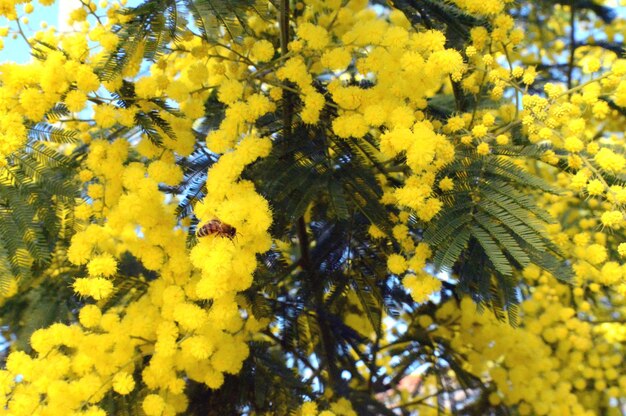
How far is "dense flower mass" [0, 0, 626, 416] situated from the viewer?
229cm

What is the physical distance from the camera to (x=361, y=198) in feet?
8.72

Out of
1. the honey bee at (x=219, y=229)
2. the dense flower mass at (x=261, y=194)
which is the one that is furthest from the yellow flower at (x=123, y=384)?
the honey bee at (x=219, y=229)

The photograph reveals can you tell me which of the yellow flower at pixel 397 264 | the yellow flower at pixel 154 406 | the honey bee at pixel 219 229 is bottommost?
the yellow flower at pixel 154 406

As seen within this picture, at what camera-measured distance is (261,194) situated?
2.58 meters

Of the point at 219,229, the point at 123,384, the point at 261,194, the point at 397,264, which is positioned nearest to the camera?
the point at 219,229

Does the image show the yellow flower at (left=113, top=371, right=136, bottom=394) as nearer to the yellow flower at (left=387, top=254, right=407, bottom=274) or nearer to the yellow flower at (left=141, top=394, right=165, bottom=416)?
Result: the yellow flower at (left=141, top=394, right=165, bottom=416)

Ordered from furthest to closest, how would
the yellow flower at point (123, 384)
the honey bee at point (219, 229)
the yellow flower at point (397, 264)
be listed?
1. the yellow flower at point (397, 264)
2. the yellow flower at point (123, 384)
3. the honey bee at point (219, 229)

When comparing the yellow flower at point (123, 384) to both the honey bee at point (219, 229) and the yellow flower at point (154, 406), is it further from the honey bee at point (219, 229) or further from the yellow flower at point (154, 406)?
the honey bee at point (219, 229)

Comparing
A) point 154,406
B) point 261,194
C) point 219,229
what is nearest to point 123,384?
point 154,406

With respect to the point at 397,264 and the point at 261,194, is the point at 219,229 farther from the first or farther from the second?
the point at 397,264

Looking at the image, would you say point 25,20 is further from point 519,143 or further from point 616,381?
point 616,381

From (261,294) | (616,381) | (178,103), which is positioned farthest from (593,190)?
(616,381)

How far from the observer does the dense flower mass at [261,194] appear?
2289 mm

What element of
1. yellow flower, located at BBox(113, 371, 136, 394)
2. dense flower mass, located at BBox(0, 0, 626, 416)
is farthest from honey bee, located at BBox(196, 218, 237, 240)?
yellow flower, located at BBox(113, 371, 136, 394)
